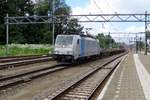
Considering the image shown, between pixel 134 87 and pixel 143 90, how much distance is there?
134 centimetres

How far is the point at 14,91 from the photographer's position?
15.7 metres

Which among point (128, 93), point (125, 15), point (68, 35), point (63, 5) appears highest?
point (63, 5)

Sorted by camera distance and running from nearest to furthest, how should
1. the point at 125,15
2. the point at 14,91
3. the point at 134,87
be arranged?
the point at 14,91 → the point at 134,87 → the point at 125,15

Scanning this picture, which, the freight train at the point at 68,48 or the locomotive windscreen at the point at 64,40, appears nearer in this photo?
the freight train at the point at 68,48

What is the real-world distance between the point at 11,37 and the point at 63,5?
1484 inches

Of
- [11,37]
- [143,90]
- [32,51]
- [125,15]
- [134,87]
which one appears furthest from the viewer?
[11,37]

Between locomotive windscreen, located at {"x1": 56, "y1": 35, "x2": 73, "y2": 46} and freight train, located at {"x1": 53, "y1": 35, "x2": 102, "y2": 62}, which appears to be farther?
locomotive windscreen, located at {"x1": 56, "y1": 35, "x2": 73, "y2": 46}

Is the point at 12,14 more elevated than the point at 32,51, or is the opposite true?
the point at 12,14

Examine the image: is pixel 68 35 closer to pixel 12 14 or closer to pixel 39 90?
pixel 39 90

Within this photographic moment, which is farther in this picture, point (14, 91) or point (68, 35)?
point (68, 35)

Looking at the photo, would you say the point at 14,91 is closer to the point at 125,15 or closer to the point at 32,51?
the point at 125,15

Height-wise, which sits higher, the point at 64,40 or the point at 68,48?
the point at 64,40

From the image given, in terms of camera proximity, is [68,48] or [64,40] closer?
[68,48]

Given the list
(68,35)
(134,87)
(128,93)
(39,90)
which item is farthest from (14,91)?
(68,35)
